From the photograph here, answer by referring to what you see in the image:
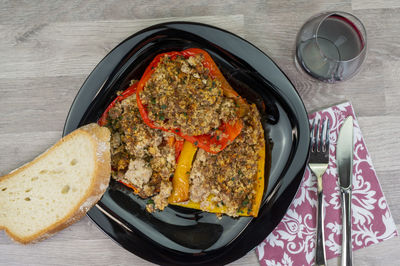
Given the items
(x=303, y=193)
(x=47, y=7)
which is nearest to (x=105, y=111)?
(x=47, y=7)

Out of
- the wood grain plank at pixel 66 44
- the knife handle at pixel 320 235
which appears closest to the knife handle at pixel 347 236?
the knife handle at pixel 320 235

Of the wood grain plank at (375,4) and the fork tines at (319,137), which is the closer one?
the fork tines at (319,137)

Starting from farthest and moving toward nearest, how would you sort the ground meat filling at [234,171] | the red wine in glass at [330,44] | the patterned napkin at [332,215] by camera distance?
the patterned napkin at [332,215] < the ground meat filling at [234,171] < the red wine in glass at [330,44]

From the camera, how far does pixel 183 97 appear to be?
1.67 metres

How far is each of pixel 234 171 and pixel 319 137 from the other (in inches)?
21.3

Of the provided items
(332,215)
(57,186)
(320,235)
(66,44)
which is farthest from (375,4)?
(57,186)

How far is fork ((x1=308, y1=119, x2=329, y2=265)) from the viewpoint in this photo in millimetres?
1848

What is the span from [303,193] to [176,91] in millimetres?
967

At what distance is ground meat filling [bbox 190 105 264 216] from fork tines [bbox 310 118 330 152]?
12.2 inches

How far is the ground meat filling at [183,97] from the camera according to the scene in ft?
5.47

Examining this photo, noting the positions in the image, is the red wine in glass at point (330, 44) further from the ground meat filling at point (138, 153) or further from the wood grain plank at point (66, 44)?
the ground meat filling at point (138, 153)

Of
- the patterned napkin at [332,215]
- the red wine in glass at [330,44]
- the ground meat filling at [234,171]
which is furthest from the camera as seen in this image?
the patterned napkin at [332,215]

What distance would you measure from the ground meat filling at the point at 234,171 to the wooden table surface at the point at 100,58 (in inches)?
15.5

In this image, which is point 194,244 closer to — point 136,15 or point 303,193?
point 303,193
